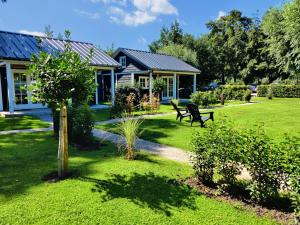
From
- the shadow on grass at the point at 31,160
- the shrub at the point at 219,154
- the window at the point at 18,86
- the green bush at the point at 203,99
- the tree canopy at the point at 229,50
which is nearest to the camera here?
the shrub at the point at 219,154

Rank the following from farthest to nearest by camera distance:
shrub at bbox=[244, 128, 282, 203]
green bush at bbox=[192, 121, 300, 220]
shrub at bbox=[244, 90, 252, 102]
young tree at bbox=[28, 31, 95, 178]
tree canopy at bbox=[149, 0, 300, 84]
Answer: tree canopy at bbox=[149, 0, 300, 84] < shrub at bbox=[244, 90, 252, 102] < young tree at bbox=[28, 31, 95, 178] < shrub at bbox=[244, 128, 282, 203] < green bush at bbox=[192, 121, 300, 220]

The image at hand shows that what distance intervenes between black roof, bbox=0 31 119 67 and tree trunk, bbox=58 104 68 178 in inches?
296

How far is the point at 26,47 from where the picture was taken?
14.3 meters

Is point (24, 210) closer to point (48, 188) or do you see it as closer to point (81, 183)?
point (48, 188)

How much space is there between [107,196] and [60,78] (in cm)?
212

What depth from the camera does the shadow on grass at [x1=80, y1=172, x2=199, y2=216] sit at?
144 inches

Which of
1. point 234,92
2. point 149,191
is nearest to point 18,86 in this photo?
point 149,191

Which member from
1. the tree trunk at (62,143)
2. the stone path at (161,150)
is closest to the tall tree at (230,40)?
the stone path at (161,150)

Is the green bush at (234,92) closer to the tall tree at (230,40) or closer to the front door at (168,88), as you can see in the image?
the front door at (168,88)

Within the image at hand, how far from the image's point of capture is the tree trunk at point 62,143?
14.7ft

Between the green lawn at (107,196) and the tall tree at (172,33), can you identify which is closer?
the green lawn at (107,196)

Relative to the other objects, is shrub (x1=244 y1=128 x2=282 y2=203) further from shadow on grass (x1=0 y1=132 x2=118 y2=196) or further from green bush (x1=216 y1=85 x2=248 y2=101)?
green bush (x1=216 y1=85 x2=248 y2=101)

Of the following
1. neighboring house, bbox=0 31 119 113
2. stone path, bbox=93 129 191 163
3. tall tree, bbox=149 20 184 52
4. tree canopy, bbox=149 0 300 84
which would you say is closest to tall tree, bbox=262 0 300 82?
tree canopy, bbox=149 0 300 84

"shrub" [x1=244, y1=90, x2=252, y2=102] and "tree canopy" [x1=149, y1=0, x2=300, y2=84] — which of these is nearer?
"shrub" [x1=244, y1=90, x2=252, y2=102]
